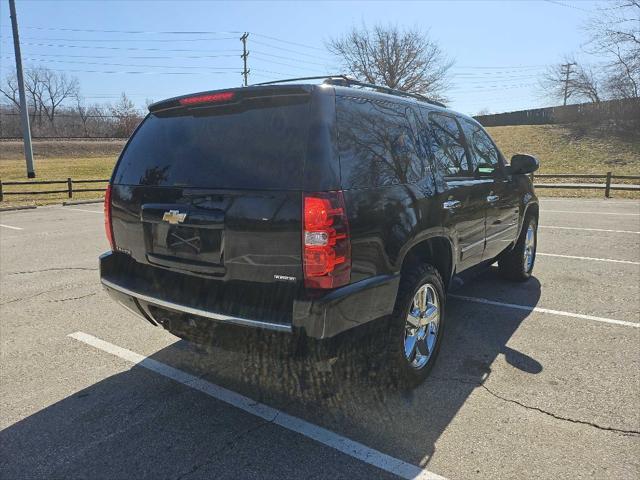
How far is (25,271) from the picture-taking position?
6.46 m

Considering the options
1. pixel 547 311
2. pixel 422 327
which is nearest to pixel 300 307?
pixel 422 327

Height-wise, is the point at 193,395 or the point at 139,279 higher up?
the point at 139,279

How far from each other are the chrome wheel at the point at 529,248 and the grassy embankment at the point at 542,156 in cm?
1565

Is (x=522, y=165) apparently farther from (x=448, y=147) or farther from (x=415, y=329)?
(x=415, y=329)

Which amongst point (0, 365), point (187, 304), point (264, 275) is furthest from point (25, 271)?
point (264, 275)

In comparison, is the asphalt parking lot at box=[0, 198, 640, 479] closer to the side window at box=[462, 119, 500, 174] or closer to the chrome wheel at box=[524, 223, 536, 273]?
the chrome wheel at box=[524, 223, 536, 273]

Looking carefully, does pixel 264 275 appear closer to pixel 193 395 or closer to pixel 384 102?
pixel 193 395

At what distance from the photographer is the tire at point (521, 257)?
5508mm

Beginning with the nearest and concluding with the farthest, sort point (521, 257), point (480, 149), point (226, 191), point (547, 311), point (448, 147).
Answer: point (226, 191)
point (448, 147)
point (480, 149)
point (547, 311)
point (521, 257)

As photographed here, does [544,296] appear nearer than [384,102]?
No

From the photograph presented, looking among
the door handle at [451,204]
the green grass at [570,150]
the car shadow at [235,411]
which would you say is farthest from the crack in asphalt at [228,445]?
the green grass at [570,150]

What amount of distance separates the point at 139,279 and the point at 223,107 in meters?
1.27

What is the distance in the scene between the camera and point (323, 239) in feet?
7.66

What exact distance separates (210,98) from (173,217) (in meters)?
0.77
